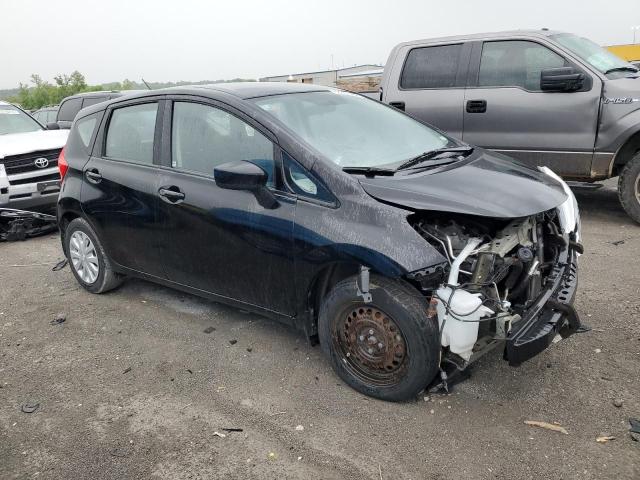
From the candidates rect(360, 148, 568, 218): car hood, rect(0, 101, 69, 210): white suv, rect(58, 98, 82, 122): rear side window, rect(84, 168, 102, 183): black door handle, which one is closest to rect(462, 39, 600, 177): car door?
rect(360, 148, 568, 218): car hood

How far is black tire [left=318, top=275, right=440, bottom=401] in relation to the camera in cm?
289

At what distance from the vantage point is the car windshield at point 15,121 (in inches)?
331

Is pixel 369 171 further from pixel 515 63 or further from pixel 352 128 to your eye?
pixel 515 63

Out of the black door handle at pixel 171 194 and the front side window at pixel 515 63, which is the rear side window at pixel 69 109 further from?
the black door handle at pixel 171 194

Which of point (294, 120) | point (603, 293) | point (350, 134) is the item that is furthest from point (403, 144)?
point (603, 293)

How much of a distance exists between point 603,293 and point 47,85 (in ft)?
144

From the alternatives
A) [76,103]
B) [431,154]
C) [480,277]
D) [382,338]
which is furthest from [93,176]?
[76,103]

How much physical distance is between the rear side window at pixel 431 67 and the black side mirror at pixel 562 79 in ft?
3.68

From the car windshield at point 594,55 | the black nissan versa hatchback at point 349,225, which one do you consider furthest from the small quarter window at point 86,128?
the car windshield at point 594,55

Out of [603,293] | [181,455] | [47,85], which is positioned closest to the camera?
[181,455]

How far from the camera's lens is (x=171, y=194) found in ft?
12.7

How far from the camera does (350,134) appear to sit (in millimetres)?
3723

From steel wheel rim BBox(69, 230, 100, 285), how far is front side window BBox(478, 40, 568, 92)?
453 centimetres

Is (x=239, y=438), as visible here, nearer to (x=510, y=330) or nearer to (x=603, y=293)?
(x=510, y=330)
